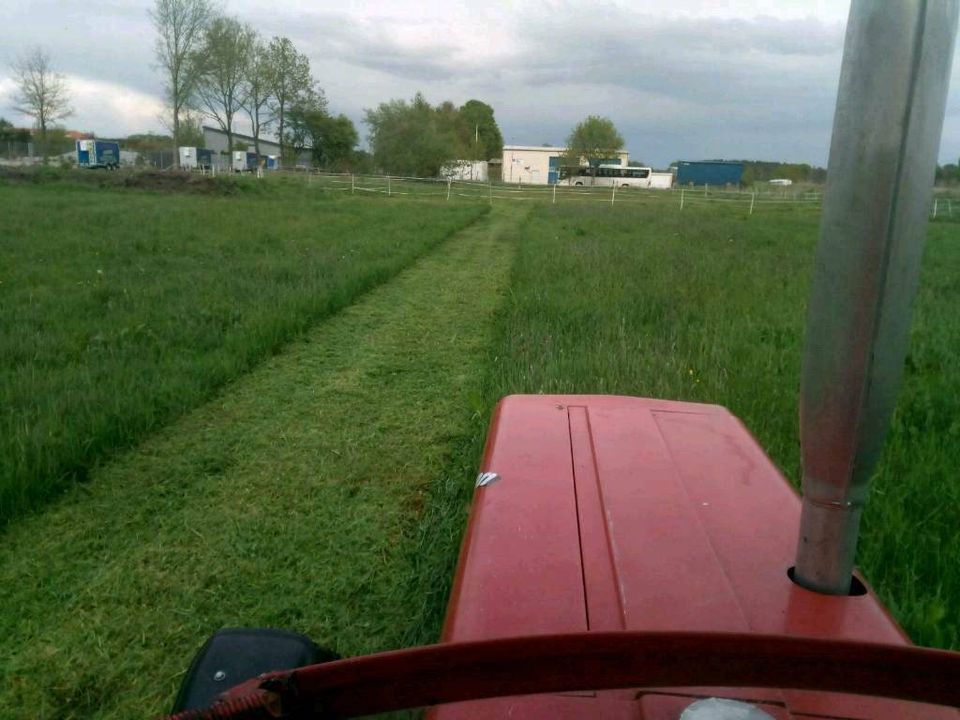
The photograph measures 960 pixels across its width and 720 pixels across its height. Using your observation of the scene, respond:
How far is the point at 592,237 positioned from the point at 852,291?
13861mm

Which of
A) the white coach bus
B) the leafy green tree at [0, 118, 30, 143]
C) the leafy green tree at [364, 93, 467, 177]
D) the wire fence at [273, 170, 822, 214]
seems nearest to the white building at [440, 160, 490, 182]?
the leafy green tree at [364, 93, 467, 177]

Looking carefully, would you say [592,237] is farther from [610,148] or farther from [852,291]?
[610,148]

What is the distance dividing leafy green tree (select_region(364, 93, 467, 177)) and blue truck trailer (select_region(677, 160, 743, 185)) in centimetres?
2234

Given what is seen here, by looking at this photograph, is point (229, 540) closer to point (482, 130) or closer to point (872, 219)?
point (872, 219)

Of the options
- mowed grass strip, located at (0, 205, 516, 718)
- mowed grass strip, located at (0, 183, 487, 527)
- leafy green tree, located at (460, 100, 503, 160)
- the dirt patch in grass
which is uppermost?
leafy green tree, located at (460, 100, 503, 160)

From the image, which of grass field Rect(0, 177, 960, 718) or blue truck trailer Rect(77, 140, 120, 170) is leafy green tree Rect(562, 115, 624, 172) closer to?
blue truck trailer Rect(77, 140, 120, 170)

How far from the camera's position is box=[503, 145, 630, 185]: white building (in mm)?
66438

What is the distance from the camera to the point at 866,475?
3.64ft

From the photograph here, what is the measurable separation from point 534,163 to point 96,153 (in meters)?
34.8

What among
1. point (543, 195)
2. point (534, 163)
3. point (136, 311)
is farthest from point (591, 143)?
A: point (136, 311)

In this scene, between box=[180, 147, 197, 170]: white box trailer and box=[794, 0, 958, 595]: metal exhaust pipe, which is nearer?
box=[794, 0, 958, 595]: metal exhaust pipe

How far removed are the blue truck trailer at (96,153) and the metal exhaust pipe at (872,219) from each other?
5370cm

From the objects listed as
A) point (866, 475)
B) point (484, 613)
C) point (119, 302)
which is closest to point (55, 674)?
point (484, 613)

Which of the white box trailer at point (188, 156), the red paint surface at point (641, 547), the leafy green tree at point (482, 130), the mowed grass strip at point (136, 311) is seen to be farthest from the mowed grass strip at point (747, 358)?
the leafy green tree at point (482, 130)
